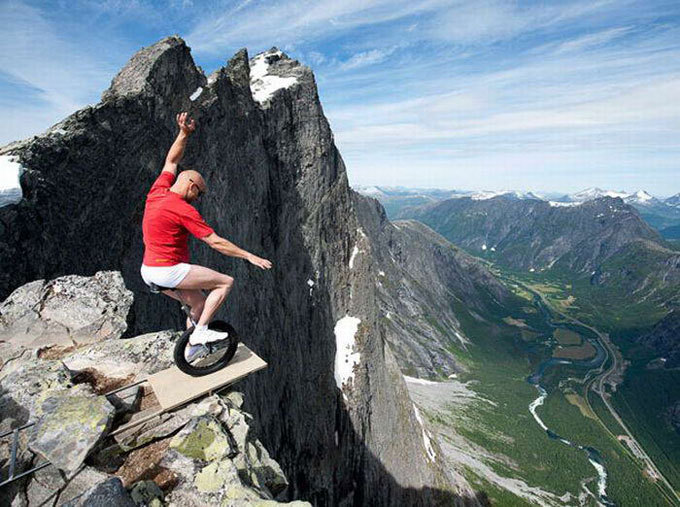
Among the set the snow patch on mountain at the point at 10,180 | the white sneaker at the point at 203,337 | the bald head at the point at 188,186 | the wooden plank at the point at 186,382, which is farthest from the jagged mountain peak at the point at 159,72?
the wooden plank at the point at 186,382

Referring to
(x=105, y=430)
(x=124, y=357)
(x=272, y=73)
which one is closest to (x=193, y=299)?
(x=124, y=357)

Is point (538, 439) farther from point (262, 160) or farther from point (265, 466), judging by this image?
point (265, 466)

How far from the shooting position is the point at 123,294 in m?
14.0

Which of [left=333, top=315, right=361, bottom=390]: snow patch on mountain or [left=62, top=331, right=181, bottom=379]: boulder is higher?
[left=62, top=331, right=181, bottom=379]: boulder

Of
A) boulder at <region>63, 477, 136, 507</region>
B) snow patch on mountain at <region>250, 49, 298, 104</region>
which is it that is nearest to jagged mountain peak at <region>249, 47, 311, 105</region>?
snow patch on mountain at <region>250, 49, 298, 104</region>

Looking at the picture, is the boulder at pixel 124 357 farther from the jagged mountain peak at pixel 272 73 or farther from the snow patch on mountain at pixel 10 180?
the jagged mountain peak at pixel 272 73

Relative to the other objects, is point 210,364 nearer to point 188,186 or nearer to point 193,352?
point 193,352

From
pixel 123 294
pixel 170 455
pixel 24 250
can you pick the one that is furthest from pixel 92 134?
pixel 170 455

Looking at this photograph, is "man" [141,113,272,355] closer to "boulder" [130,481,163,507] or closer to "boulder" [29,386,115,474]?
"boulder" [29,386,115,474]

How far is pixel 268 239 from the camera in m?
49.4

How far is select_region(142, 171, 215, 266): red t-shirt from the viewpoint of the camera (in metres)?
9.79

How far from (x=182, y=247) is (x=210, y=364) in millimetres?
3763

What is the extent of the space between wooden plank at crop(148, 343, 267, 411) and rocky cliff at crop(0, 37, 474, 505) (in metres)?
3.87

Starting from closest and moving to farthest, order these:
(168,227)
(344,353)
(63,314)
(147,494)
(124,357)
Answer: (147,494), (168,227), (124,357), (63,314), (344,353)
